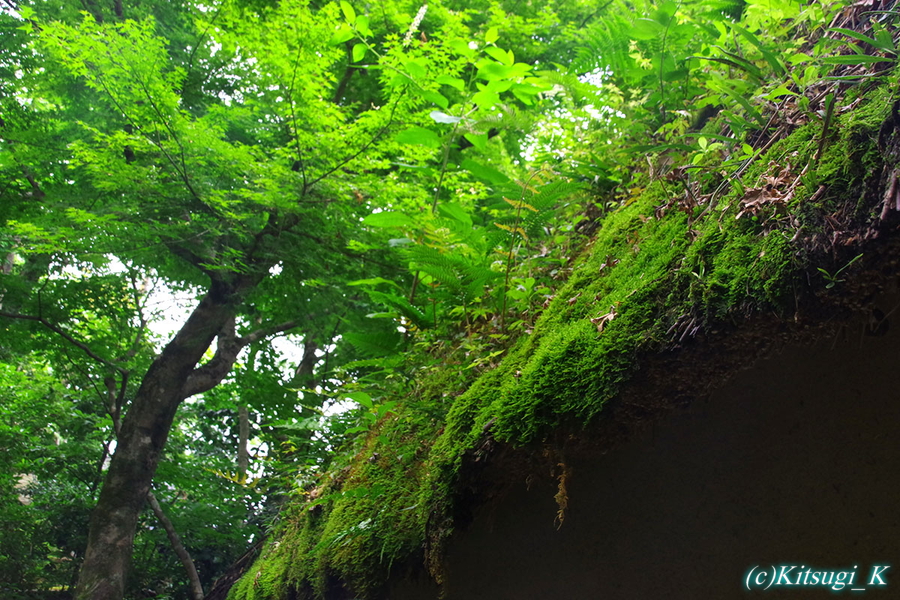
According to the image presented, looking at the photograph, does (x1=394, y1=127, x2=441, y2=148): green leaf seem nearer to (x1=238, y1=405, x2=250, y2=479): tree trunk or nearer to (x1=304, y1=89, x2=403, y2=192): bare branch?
(x1=304, y1=89, x2=403, y2=192): bare branch

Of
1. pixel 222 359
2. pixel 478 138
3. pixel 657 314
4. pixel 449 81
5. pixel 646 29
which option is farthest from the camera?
pixel 222 359

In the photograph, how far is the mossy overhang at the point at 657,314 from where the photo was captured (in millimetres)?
1188

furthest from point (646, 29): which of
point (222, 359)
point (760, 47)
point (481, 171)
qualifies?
point (222, 359)

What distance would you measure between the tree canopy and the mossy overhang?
84 millimetres

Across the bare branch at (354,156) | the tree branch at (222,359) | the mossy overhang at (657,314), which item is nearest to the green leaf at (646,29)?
the mossy overhang at (657,314)

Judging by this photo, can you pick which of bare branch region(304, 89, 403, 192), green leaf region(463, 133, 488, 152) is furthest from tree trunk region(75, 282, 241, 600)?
green leaf region(463, 133, 488, 152)

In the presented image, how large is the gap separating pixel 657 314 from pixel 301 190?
4.52 metres

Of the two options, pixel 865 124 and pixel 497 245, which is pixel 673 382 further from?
pixel 497 245

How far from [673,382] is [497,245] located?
144 centimetres

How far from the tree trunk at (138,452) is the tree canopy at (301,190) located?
30 millimetres

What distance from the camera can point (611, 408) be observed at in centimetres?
156

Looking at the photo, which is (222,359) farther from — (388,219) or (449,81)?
(449,81)

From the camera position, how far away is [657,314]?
4.91ft

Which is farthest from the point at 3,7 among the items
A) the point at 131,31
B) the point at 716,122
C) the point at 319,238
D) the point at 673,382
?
the point at 673,382
